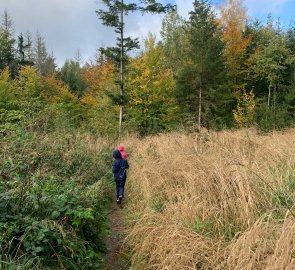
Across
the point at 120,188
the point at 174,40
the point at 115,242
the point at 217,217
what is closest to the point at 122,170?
the point at 120,188

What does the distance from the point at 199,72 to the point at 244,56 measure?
801 centimetres

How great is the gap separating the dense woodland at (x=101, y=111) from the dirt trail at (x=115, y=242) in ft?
0.94

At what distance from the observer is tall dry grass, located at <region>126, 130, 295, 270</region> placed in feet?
10.1

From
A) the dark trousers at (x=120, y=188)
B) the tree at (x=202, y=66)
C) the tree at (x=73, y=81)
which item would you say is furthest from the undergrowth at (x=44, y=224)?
the tree at (x=73, y=81)

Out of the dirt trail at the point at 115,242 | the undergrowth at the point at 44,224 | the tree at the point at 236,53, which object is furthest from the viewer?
the tree at the point at 236,53

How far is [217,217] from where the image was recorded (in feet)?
13.9

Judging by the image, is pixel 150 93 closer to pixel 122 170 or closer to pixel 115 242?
pixel 122 170

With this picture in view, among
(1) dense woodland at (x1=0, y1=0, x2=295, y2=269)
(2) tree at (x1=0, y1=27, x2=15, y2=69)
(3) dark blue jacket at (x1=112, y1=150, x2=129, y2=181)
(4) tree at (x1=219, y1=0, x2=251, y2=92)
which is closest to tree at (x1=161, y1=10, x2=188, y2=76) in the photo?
(1) dense woodland at (x1=0, y1=0, x2=295, y2=269)

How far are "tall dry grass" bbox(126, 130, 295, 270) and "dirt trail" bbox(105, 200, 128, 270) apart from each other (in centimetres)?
27

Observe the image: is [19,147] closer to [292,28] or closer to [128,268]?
[128,268]

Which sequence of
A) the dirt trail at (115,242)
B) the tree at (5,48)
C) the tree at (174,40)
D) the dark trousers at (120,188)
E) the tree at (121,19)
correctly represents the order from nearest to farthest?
1. the dirt trail at (115,242)
2. the dark trousers at (120,188)
3. the tree at (121,19)
4. the tree at (174,40)
5. the tree at (5,48)

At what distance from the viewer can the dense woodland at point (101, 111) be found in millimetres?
4164

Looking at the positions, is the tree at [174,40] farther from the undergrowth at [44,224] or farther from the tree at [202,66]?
the undergrowth at [44,224]

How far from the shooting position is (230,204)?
4.28 meters
